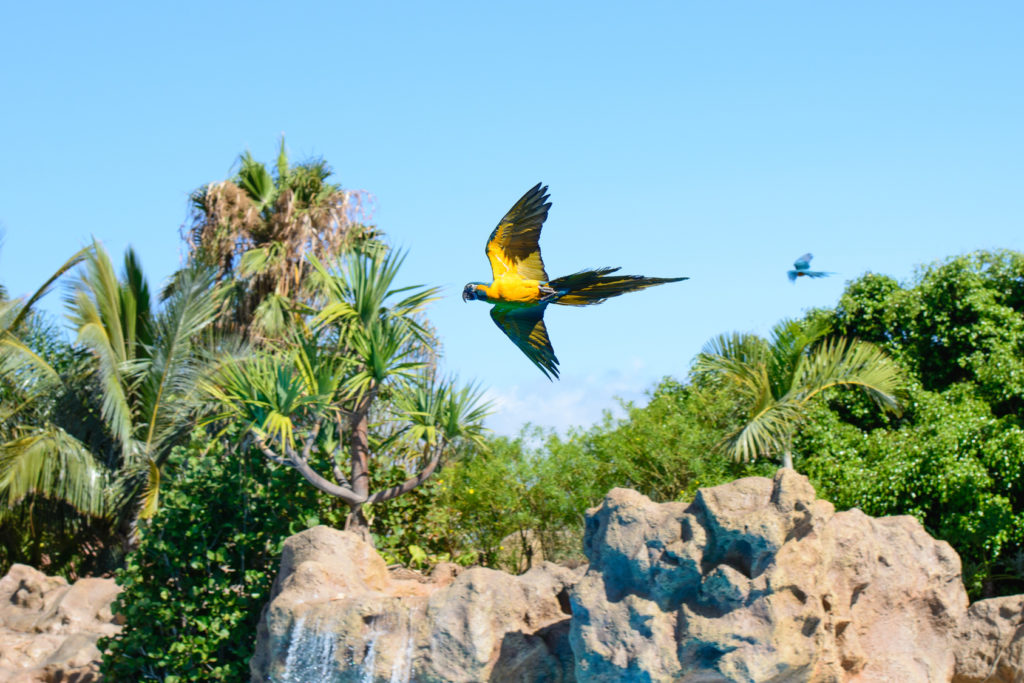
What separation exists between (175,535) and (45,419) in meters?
5.77

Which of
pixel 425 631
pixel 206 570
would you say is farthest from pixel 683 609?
pixel 206 570

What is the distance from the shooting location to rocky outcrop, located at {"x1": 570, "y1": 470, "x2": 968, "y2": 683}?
312 inches

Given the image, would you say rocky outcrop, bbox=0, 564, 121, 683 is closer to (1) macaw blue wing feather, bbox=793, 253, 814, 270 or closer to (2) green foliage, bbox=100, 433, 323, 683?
(2) green foliage, bbox=100, 433, 323, 683

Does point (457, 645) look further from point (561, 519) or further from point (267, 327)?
point (267, 327)

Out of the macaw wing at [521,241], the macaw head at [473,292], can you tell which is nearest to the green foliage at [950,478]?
the macaw wing at [521,241]

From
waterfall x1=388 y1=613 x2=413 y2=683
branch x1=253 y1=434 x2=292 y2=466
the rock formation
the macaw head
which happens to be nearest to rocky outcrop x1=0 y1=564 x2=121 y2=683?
branch x1=253 y1=434 x2=292 y2=466

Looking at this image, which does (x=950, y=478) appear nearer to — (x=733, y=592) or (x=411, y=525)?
A: (x=733, y=592)

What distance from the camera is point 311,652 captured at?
9.57 metres

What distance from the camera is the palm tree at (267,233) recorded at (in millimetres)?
17266

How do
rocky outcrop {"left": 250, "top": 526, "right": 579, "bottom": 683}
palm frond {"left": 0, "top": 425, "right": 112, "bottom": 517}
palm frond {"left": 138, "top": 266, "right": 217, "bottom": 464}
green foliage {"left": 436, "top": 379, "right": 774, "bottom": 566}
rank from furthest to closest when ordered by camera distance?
palm frond {"left": 138, "top": 266, "right": 217, "bottom": 464} < palm frond {"left": 0, "top": 425, "right": 112, "bottom": 517} < green foliage {"left": 436, "top": 379, "right": 774, "bottom": 566} < rocky outcrop {"left": 250, "top": 526, "right": 579, "bottom": 683}

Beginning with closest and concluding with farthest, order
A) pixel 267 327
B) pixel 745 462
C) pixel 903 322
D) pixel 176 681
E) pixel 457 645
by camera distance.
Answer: pixel 457 645 < pixel 176 681 < pixel 745 462 < pixel 903 322 < pixel 267 327

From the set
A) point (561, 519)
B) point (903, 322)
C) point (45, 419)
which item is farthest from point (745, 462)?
point (45, 419)

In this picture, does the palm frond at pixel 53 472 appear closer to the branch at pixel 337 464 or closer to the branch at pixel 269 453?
the branch at pixel 337 464

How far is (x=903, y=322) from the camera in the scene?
1534 centimetres
